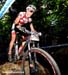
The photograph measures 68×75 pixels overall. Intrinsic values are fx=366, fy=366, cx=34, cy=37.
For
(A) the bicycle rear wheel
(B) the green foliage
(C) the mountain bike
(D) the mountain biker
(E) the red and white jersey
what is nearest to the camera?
(A) the bicycle rear wheel

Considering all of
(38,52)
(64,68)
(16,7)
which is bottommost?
(64,68)

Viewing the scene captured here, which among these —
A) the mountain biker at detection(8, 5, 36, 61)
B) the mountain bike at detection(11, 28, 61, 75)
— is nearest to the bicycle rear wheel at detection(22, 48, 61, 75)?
the mountain bike at detection(11, 28, 61, 75)

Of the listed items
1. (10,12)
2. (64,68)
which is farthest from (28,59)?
(10,12)

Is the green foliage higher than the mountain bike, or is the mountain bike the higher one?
the green foliage

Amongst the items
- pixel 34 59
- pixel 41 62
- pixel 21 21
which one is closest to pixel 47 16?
pixel 21 21

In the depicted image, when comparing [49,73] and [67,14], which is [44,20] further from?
[49,73]

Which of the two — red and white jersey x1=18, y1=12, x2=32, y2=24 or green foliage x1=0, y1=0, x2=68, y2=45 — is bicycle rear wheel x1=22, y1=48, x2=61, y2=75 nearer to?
red and white jersey x1=18, y1=12, x2=32, y2=24

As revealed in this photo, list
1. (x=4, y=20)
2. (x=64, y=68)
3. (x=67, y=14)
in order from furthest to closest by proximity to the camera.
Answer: (x=4, y=20) → (x=67, y=14) → (x=64, y=68)

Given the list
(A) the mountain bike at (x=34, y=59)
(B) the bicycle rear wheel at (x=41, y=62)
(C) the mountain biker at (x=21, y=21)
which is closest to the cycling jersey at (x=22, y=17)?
(C) the mountain biker at (x=21, y=21)

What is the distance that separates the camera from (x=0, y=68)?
824 centimetres

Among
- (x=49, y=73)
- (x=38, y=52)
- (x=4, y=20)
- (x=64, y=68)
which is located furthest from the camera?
(x=4, y=20)

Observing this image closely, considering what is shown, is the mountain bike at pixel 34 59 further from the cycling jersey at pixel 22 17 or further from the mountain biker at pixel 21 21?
the cycling jersey at pixel 22 17

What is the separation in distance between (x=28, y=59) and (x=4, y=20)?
2.75 metres

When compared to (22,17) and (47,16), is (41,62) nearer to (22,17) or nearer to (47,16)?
(22,17)
